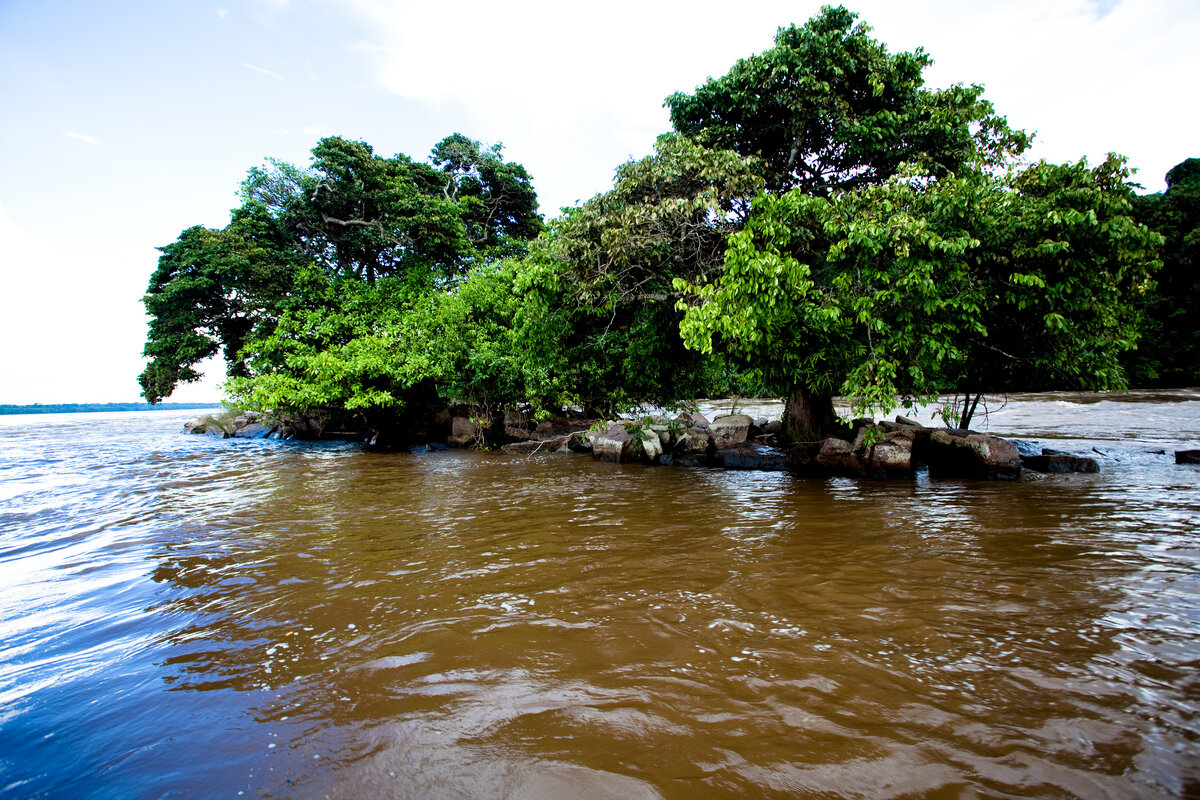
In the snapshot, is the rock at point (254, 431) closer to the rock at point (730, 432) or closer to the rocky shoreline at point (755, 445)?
the rocky shoreline at point (755, 445)

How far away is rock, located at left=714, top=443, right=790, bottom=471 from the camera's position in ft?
38.7

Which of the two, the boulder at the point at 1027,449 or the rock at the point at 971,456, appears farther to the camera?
the boulder at the point at 1027,449

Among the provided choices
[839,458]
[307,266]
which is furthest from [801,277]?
[307,266]

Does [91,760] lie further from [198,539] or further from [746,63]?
[746,63]

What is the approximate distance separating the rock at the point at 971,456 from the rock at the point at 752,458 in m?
3.07

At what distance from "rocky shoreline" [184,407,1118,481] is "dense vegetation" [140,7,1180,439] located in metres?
1.01

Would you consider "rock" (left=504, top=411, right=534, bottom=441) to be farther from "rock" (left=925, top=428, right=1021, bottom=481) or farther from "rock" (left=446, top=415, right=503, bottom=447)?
"rock" (left=925, top=428, right=1021, bottom=481)

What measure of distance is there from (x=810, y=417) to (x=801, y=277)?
5.25 metres

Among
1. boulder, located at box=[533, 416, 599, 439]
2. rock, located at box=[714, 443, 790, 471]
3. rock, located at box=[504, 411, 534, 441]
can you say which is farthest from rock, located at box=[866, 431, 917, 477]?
rock, located at box=[504, 411, 534, 441]

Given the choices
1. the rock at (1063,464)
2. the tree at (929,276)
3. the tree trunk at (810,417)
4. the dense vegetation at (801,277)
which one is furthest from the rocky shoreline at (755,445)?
the tree at (929,276)

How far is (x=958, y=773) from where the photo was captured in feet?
6.60

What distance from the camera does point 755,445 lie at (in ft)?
42.5

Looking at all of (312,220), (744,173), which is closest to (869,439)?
(744,173)

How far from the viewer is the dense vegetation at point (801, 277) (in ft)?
28.1
